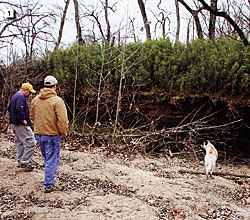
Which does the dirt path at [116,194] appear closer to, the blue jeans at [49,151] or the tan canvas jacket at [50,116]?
the blue jeans at [49,151]

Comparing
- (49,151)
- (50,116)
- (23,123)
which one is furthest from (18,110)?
(49,151)

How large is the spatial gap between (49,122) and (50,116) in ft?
0.34

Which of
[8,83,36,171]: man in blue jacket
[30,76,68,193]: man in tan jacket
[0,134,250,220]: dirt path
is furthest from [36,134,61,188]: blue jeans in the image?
[8,83,36,171]: man in blue jacket

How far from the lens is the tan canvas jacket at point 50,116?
4566 millimetres

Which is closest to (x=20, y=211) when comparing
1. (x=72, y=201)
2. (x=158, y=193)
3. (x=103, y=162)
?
(x=72, y=201)

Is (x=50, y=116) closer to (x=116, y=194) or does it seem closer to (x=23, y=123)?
(x=23, y=123)

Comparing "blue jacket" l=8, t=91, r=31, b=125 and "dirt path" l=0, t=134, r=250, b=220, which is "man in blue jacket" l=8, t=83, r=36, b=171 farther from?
"dirt path" l=0, t=134, r=250, b=220

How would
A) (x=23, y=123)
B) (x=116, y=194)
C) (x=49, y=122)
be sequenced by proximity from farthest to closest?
(x=23, y=123) → (x=116, y=194) → (x=49, y=122)

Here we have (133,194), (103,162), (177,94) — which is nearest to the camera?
(133,194)

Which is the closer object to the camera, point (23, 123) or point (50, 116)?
point (50, 116)

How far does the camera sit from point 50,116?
181 inches

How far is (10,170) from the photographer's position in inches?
226

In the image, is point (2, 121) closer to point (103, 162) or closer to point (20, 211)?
point (103, 162)

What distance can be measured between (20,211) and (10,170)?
1.92m
